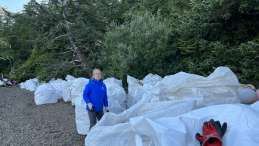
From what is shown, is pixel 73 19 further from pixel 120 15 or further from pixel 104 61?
pixel 104 61

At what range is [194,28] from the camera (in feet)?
43.6

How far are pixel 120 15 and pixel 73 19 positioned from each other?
264cm

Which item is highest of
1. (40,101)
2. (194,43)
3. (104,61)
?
(194,43)

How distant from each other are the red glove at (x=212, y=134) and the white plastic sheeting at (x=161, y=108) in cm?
21

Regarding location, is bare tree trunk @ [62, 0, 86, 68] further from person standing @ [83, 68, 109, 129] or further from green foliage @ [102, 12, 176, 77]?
person standing @ [83, 68, 109, 129]

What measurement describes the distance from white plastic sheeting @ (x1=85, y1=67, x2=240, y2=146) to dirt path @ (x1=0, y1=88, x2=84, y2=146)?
5.28 ft

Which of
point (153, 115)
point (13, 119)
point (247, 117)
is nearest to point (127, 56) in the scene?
point (13, 119)

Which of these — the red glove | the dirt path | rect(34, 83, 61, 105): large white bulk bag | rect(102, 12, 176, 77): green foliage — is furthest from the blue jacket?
rect(34, 83, 61, 105): large white bulk bag

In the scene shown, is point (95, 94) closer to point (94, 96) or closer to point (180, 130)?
point (94, 96)

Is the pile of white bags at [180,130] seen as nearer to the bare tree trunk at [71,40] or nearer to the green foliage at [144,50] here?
the green foliage at [144,50]

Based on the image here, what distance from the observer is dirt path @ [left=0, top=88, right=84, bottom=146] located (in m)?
7.79

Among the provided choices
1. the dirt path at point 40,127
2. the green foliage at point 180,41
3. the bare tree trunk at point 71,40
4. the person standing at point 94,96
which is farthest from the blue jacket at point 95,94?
the bare tree trunk at point 71,40

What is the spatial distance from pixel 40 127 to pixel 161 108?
14.5ft

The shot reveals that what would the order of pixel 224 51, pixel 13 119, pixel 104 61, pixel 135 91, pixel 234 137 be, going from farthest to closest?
pixel 104 61, pixel 224 51, pixel 13 119, pixel 135 91, pixel 234 137
